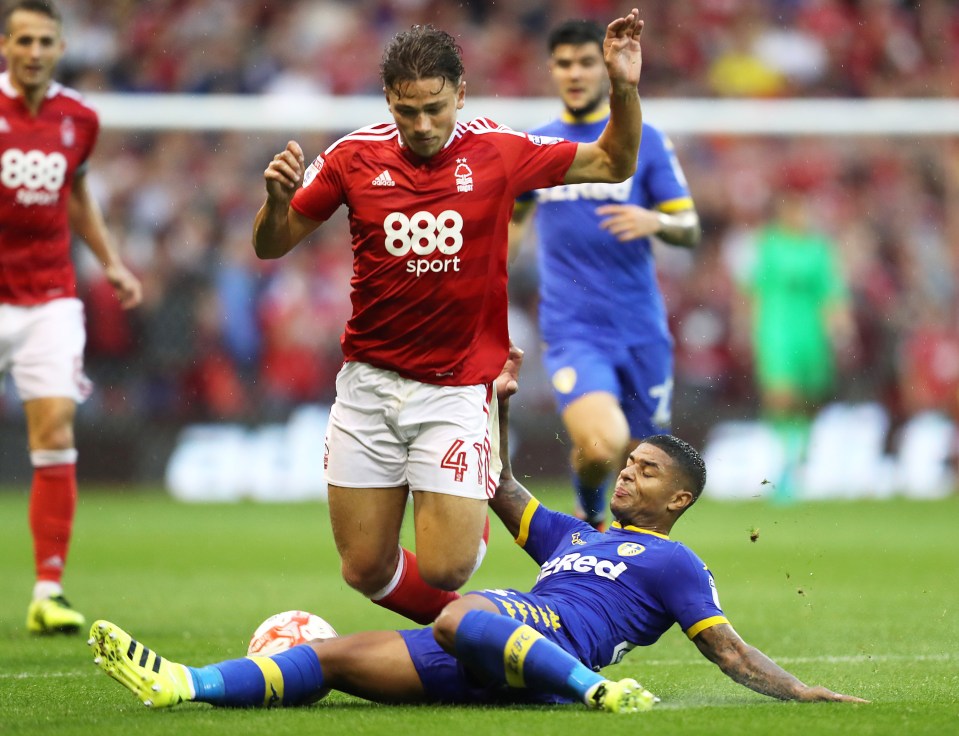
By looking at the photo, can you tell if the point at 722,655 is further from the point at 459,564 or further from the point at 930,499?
the point at 930,499

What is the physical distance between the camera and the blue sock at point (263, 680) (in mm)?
5039

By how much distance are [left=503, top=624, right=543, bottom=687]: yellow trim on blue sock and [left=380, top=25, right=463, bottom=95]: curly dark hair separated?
79.4 inches

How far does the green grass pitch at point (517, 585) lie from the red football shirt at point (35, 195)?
5.83 ft

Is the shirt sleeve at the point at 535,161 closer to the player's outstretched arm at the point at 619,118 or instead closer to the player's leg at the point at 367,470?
the player's outstretched arm at the point at 619,118

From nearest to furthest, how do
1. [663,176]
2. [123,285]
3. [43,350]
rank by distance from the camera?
1. [43,350]
2. [663,176]
3. [123,285]

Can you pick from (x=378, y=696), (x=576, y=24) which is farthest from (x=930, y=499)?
(x=378, y=696)

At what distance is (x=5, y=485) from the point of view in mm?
15141

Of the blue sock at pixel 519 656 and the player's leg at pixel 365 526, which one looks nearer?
the blue sock at pixel 519 656

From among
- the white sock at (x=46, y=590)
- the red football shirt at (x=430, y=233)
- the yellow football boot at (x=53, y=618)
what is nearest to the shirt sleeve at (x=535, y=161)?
the red football shirt at (x=430, y=233)

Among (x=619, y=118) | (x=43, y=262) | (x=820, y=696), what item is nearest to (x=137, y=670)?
(x=820, y=696)

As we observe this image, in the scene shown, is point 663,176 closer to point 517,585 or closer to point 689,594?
point 517,585

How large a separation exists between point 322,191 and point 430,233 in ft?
1.41

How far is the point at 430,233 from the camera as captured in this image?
229 inches

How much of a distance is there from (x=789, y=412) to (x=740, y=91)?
14.1ft
